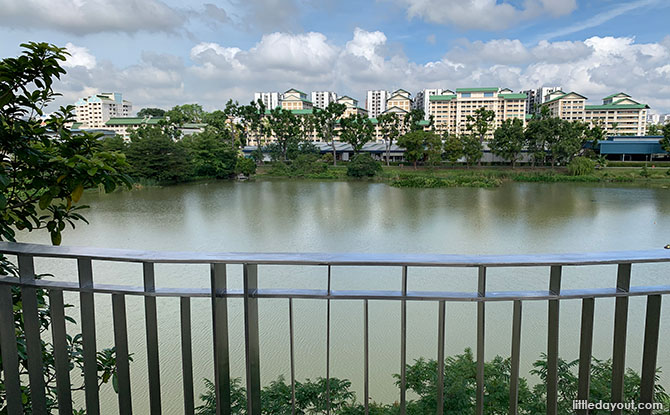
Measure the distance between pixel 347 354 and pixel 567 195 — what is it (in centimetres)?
1602

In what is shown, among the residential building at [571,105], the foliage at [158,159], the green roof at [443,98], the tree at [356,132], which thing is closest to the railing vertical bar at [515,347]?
the foliage at [158,159]

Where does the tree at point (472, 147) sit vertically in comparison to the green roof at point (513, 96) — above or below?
below

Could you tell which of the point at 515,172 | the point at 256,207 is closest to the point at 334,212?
the point at 256,207

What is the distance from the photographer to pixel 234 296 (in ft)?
3.55

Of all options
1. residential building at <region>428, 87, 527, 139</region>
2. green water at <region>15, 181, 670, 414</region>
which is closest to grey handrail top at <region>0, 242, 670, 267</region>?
green water at <region>15, 181, 670, 414</region>

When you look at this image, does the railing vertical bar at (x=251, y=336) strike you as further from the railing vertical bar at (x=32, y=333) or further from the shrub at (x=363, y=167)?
the shrub at (x=363, y=167)

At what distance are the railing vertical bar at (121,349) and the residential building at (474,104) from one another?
43630 mm

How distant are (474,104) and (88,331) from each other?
149ft

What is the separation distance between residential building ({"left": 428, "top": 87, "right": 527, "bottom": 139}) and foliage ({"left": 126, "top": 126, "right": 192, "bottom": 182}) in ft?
89.5

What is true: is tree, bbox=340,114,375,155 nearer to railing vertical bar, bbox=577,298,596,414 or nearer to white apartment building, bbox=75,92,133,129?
railing vertical bar, bbox=577,298,596,414

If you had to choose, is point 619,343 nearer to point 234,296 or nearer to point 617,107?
point 234,296

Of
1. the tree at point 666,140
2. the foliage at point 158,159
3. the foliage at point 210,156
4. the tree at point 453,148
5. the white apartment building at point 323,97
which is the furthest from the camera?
the white apartment building at point 323,97

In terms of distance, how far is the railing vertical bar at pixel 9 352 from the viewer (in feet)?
3.52

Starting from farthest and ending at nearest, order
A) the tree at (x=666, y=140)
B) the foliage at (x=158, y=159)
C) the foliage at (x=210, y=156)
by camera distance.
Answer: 1. the tree at (x=666, y=140)
2. the foliage at (x=210, y=156)
3. the foliage at (x=158, y=159)
